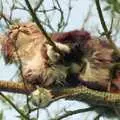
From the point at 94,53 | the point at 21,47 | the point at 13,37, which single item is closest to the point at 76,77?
the point at 94,53

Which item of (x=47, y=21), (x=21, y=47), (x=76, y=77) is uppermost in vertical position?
(x=47, y=21)

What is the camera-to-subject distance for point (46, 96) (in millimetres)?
1794

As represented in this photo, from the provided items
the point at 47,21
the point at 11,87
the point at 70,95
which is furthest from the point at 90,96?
the point at 47,21

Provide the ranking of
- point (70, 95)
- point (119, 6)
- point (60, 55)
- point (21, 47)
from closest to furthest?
point (70, 95)
point (119, 6)
point (60, 55)
point (21, 47)

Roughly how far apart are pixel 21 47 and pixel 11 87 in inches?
20.7

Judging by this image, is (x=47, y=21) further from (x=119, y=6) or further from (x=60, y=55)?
(x=119, y=6)

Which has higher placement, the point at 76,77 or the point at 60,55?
the point at 60,55

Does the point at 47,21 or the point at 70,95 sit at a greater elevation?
the point at 47,21

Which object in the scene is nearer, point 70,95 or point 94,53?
point 70,95

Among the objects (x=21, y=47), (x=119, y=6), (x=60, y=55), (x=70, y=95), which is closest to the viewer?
(x=70, y=95)

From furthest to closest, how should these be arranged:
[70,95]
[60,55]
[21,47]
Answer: [21,47], [60,55], [70,95]

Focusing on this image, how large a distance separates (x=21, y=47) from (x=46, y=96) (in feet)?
1.92

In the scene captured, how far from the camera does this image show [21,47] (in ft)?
7.57

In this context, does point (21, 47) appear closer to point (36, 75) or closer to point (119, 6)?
point (36, 75)
